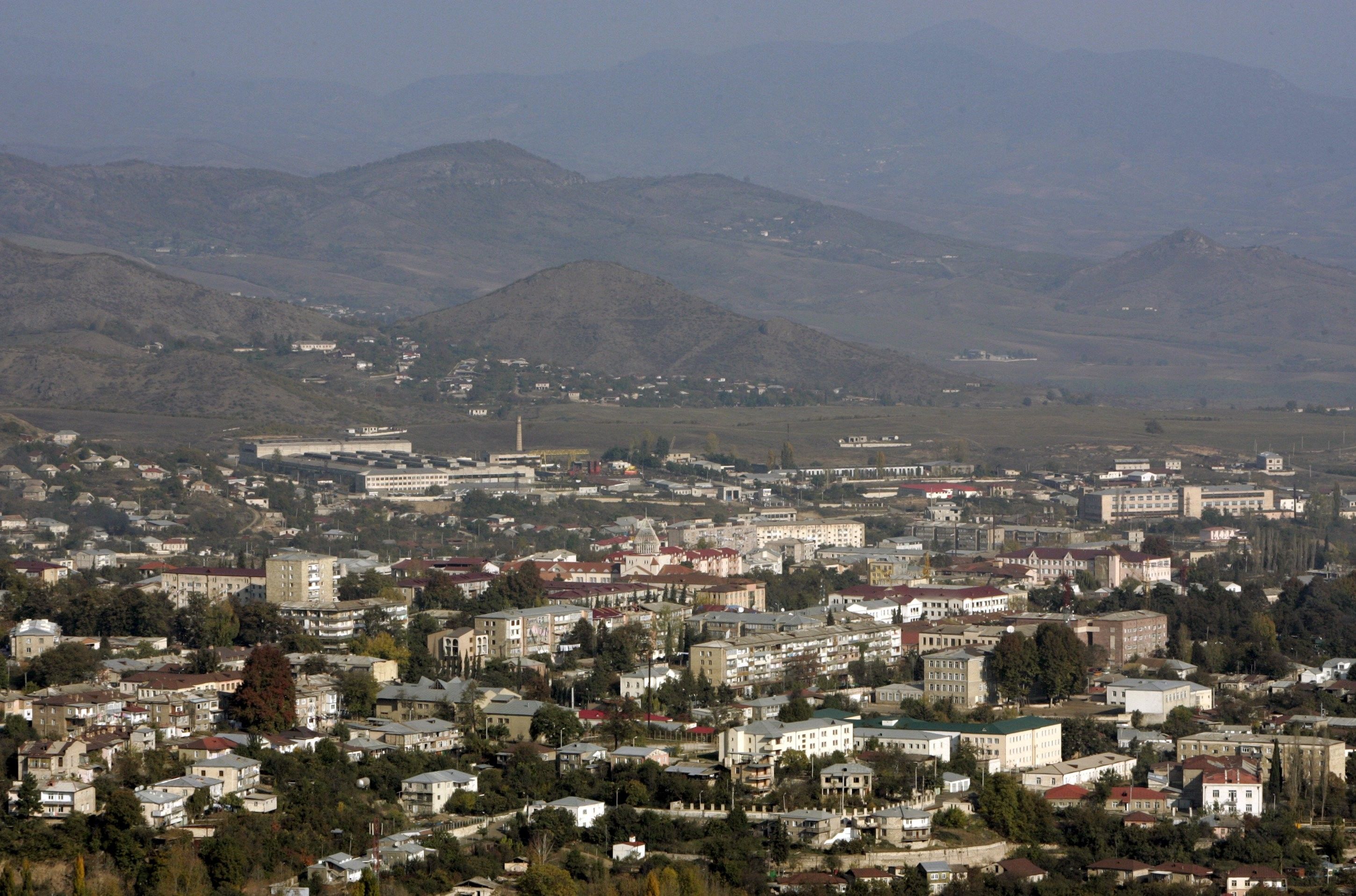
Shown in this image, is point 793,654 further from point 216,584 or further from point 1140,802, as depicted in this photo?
point 216,584

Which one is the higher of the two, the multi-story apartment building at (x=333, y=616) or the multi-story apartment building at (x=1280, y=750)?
the multi-story apartment building at (x=333, y=616)

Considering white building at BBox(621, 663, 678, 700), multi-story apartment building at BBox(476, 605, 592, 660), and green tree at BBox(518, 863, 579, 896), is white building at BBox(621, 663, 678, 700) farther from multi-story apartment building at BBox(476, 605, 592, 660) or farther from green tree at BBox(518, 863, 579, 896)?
green tree at BBox(518, 863, 579, 896)

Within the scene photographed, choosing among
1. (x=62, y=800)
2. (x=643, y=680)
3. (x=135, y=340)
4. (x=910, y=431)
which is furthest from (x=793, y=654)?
(x=135, y=340)

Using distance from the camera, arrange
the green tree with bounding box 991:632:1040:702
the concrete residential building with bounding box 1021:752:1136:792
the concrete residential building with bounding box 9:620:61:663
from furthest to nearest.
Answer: the green tree with bounding box 991:632:1040:702
the concrete residential building with bounding box 9:620:61:663
the concrete residential building with bounding box 1021:752:1136:792

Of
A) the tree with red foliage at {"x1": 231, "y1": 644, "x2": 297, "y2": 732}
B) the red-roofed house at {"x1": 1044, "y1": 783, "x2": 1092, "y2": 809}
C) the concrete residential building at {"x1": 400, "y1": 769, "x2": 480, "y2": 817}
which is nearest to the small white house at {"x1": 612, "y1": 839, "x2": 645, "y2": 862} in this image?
the concrete residential building at {"x1": 400, "y1": 769, "x2": 480, "y2": 817}

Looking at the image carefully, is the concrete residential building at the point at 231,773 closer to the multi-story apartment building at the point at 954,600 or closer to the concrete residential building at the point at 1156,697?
the concrete residential building at the point at 1156,697

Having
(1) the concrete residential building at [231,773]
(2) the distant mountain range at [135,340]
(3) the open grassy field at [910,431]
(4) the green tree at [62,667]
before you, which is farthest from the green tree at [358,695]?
(2) the distant mountain range at [135,340]
